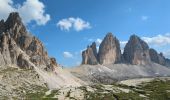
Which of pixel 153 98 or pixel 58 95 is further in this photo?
pixel 58 95

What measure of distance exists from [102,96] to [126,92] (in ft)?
64.9

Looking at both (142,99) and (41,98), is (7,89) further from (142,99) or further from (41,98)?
(142,99)

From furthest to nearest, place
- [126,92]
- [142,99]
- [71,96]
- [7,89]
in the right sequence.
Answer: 1. [7,89]
2. [126,92]
3. [71,96]
4. [142,99]

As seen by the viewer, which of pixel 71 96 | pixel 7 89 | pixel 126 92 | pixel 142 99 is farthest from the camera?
pixel 7 89

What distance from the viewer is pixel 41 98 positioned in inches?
6467

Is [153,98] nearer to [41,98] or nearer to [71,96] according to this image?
[71,96]

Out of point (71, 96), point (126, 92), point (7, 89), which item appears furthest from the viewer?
point (7, 89)

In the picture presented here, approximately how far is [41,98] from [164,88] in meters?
66.2

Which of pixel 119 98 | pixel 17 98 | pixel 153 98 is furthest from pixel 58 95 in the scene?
pixel 153 98

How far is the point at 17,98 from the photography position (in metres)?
166

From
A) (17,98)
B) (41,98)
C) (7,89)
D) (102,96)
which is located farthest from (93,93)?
(7,89)

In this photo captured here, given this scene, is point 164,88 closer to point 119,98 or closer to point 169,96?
point 169,96

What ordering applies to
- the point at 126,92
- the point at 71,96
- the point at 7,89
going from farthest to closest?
the point at 7,89
the point at 126,92
the point at 71,96

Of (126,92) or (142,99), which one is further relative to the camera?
(126,92)
